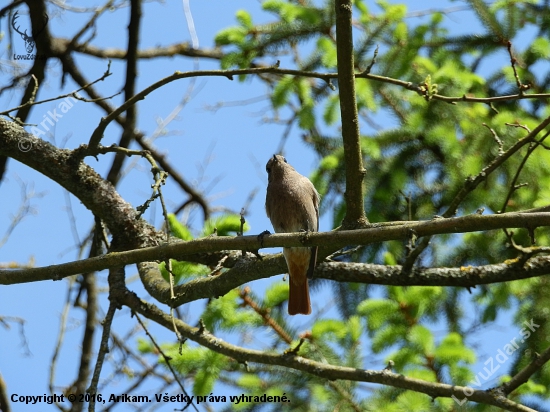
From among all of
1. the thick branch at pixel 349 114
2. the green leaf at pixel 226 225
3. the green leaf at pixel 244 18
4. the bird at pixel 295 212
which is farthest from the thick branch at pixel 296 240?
the green leaf at pixel 244 18

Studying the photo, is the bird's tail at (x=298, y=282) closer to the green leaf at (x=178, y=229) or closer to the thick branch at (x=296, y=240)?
the green leaf at (x=178, y=229)

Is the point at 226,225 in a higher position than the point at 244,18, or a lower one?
lower

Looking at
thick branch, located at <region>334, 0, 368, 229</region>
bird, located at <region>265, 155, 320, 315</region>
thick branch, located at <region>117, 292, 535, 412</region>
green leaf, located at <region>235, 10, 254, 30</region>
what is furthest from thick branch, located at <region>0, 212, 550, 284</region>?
green leaf, located at <region>235, 10, 254, 30</region>

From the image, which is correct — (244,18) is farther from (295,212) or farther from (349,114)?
(349,114)

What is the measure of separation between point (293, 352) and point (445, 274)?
1.09m

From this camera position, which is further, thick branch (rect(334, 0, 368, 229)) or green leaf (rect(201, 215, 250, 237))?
green leaf (rect(201, 215, 250, 237))

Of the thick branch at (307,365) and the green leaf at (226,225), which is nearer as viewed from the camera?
the thick branch at (307,365)

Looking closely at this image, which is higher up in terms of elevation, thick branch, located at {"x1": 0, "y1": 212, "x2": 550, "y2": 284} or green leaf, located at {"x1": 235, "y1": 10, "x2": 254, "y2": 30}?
green leaf, located at {"x1": 235, "y1": 10, "x2": 254, "y2": 30}

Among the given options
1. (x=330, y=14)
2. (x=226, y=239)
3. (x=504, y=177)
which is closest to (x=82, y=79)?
(x=330, y=14)

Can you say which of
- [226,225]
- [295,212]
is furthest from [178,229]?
[295,212]

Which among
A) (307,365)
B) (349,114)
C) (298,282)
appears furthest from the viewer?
(298,282)

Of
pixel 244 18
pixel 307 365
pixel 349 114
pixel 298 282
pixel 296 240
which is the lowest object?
pixel 307 365

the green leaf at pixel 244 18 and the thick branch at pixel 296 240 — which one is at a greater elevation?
the green leaf at pixel 244 18

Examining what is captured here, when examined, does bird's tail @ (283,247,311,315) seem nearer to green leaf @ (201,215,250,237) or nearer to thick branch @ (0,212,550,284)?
green leaf @ (201,215,250,237)
